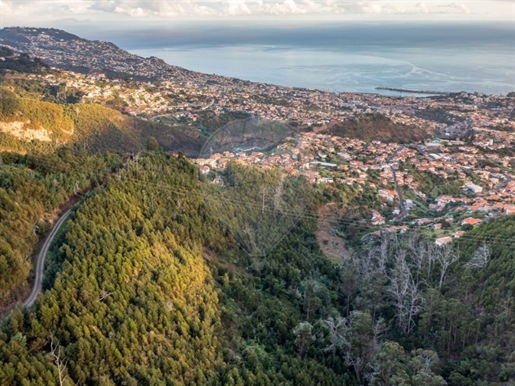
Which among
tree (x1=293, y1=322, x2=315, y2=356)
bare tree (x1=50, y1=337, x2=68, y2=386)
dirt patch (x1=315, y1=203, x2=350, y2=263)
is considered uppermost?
bare tree (x1=50, y1=337, x2=68, y2=386)

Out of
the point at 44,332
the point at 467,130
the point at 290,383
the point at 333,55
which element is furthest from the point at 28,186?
the point at 333,55

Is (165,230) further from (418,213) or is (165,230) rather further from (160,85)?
(160,85)

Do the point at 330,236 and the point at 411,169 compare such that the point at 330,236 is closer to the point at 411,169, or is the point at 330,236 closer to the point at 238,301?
the point at 238,301

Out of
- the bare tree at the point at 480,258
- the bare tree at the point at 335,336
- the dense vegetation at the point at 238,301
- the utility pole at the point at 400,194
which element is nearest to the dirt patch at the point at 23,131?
the dense vegetation at the point at 238,301

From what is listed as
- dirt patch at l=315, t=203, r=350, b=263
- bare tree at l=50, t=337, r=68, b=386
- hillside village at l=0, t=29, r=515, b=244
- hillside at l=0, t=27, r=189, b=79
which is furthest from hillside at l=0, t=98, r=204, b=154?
hillside at l=0, t=27, r=189, b=79

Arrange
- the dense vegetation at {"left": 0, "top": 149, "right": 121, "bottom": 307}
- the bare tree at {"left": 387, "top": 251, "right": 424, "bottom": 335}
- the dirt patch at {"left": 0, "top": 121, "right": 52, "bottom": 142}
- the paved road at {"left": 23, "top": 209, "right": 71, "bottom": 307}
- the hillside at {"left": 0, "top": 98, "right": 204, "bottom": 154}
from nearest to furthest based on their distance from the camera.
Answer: the paved road at {"left": 23, "top": 209, "right": 71, "bottom": 307} → the dense vegetation at {"left": 0, "top": 149, "right": 121, "bottom": 307} → the bare tree at {"left": 387, "top": 251, "right": 424, "bottom": 335} → the dirt patch at {"left": 0, "top": 121, "right": 52, "bottom": 142} → the hillside at {"left": 0, "top": 98, "right": 204, "bottom": 154}

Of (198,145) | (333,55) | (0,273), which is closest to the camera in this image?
(0,273)

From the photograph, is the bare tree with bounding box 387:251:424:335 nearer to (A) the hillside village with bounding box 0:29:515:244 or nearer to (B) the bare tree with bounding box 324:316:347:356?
(B) the bare tree with bounding box 324:316:347:356
